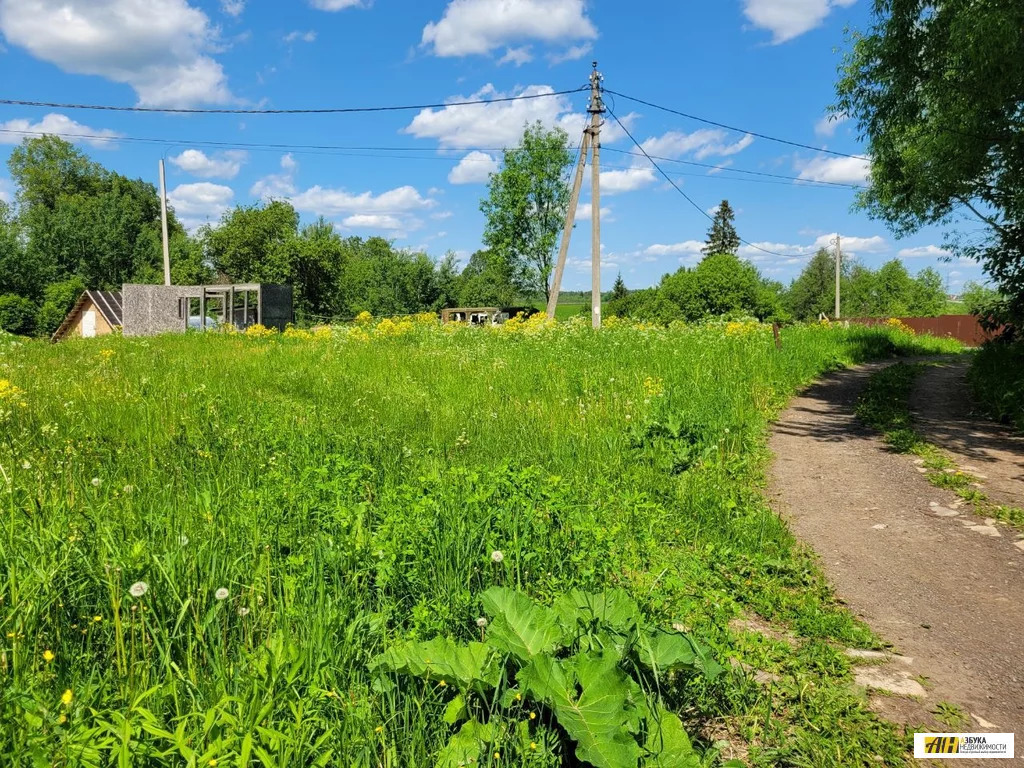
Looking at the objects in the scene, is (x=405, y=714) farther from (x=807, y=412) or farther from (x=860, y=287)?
(x=860, y=287)

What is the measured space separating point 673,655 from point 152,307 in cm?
3177

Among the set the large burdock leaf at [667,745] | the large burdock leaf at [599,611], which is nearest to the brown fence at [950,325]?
the large burdock leaf at [599,611]

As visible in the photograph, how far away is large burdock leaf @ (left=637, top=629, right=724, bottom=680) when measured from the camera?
220 cm

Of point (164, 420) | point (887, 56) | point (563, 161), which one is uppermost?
point (563, 161)

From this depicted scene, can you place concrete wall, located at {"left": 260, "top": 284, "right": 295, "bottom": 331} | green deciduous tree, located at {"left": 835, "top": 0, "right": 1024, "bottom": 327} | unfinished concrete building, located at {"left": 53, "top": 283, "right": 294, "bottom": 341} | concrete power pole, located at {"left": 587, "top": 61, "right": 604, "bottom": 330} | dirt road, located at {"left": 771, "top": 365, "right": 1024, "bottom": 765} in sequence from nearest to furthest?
dirt road, located at {"left": 771, "top": 365, "right": 1024, "bottom": 765}
green deciduous tree, located at {"left": 835, "top": 0, "right": 1024, "bottom": 327}
concrete power pole, located at {"left": 587, "top": 61, "right": 604, "bottom": 330}
unfinished concrete building, located at {"left": 53, "top": 283, "right": 294, "bottom": 341}
concrete wall, located at {"left": 260, "top": 284, "right": 295, "bottom": 331}

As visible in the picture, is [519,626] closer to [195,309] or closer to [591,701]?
[591,701]

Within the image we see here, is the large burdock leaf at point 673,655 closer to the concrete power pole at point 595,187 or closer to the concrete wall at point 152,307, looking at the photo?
the concrete power pole at point 595,187

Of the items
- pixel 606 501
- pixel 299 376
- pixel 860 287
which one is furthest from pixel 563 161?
pixel 606 501

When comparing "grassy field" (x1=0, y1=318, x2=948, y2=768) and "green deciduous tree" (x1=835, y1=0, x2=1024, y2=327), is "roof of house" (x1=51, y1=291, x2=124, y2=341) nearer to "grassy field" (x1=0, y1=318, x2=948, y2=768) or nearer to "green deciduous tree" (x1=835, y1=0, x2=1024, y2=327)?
"grassy field" (x1=0, y1=318, x2=948, y2=768)

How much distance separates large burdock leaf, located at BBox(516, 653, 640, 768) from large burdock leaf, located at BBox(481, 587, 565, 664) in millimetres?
127

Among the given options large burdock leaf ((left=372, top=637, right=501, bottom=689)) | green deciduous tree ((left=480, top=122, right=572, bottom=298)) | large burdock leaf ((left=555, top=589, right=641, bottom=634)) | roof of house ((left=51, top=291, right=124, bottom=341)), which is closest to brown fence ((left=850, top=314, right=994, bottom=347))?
green deciduous tree ((left=480, top=122, right=572, bottom=298))

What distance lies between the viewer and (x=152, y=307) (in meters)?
28.8

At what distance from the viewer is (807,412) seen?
966 cm

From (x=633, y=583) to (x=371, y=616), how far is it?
1.51 m
